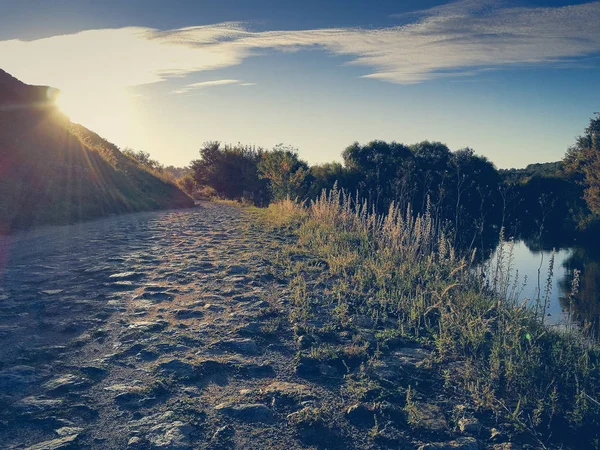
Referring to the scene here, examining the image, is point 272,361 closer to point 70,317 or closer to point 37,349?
point 37,349

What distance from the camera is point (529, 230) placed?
3753cm

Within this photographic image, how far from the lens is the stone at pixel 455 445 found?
283 cm

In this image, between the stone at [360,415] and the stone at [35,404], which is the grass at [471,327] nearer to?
the stone at [360,415]

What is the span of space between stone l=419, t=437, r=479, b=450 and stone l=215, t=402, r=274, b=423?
1.16 m

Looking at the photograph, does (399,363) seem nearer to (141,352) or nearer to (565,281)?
(141,352)

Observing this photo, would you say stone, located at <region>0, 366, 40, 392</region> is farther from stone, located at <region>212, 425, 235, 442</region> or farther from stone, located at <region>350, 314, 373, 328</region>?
stone, located at <region>350, 314, 373, 328</region>

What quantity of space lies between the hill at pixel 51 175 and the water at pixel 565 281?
13.7 metres

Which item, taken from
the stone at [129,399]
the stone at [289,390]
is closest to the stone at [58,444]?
the stone at [129,399]

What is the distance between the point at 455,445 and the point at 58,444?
8.85 feet

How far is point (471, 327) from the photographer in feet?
15.2

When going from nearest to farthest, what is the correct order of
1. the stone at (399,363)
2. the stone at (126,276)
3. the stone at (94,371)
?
the stone at (94,371) → the stone at (399,363) → the stone at (126,276)

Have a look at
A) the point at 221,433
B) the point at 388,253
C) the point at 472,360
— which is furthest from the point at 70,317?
the point at 388,253

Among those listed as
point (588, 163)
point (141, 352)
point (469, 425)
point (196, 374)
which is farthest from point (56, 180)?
point (588, 163)

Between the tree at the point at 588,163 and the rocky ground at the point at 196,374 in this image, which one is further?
the tree at the point at 588,163
